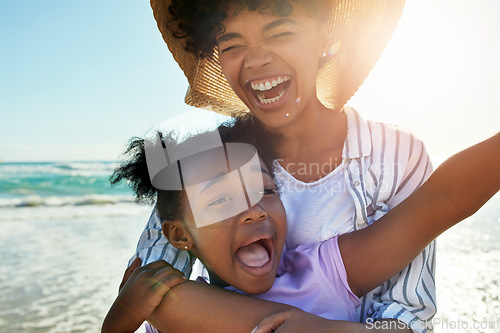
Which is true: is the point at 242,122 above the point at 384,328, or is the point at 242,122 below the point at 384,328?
above

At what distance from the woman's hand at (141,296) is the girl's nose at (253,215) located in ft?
1.15

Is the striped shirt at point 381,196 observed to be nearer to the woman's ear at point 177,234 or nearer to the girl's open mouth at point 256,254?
the woman's ear at point 177,234

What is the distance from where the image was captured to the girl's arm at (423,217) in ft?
4.47

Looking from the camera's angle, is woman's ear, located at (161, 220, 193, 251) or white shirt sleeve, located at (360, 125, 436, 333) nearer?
white shirt sleeve, located at (360, 125, 436, 333)

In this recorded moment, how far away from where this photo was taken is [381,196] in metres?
2.02

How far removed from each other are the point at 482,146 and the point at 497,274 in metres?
3.90

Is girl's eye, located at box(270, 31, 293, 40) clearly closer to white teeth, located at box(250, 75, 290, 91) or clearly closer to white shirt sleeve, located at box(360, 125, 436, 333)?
white teeth, located at box(250, 75, 290, 91)

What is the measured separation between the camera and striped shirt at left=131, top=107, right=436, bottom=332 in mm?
1741

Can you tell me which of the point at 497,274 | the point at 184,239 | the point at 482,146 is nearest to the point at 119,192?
the point at 497,274

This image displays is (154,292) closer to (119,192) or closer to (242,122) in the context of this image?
(242,122)

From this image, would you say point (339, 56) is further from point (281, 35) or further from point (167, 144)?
point (167, 144)

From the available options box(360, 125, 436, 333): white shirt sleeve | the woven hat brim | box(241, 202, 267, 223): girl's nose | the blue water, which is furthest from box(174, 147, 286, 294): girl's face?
the blue water

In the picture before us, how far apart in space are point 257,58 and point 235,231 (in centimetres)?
90

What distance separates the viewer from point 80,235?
6.95 m
